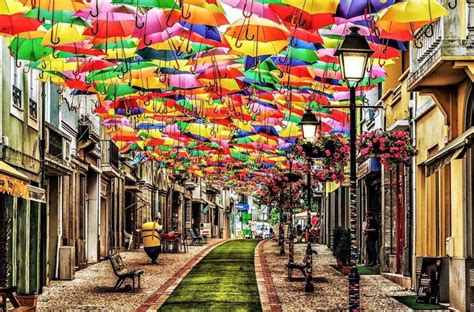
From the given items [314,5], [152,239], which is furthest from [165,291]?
[314,5]

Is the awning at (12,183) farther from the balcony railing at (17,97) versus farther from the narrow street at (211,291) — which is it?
the balcony railing at (17,97)

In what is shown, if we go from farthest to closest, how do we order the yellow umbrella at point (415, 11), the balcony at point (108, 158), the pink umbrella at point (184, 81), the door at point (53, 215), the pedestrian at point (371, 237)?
the balcony at point (108, 158) → the pedestrian at point (371, 237) → the door at point (53, 215) → the pink umbrella at point (184, 81) → the yellow umbrella at point (415, 11)

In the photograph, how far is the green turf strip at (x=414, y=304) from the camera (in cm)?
1900

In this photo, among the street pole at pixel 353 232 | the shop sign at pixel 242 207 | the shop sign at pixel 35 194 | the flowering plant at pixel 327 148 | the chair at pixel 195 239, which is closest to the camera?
the street pole at pixel 353 232

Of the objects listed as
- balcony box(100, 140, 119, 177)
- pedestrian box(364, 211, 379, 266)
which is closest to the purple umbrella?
pedestrian box(364, 211, 379, 266)

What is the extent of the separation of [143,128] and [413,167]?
8.84 m

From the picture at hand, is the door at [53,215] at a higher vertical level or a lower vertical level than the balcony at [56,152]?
lower

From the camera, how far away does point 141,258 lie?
39312 mm

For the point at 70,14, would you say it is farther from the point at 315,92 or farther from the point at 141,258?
the point at 141,258

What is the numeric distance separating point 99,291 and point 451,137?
29.5ft

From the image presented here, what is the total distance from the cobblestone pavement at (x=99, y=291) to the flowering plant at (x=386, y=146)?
5.91 m

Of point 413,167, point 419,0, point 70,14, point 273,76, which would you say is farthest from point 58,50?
point 413,167

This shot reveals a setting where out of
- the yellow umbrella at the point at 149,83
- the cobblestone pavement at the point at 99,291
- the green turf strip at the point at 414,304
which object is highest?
the yellow umbrella at the point at 149,83

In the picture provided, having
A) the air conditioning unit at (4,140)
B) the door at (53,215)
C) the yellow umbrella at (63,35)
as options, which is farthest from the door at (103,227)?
the yellow umbrella at (63,35)
